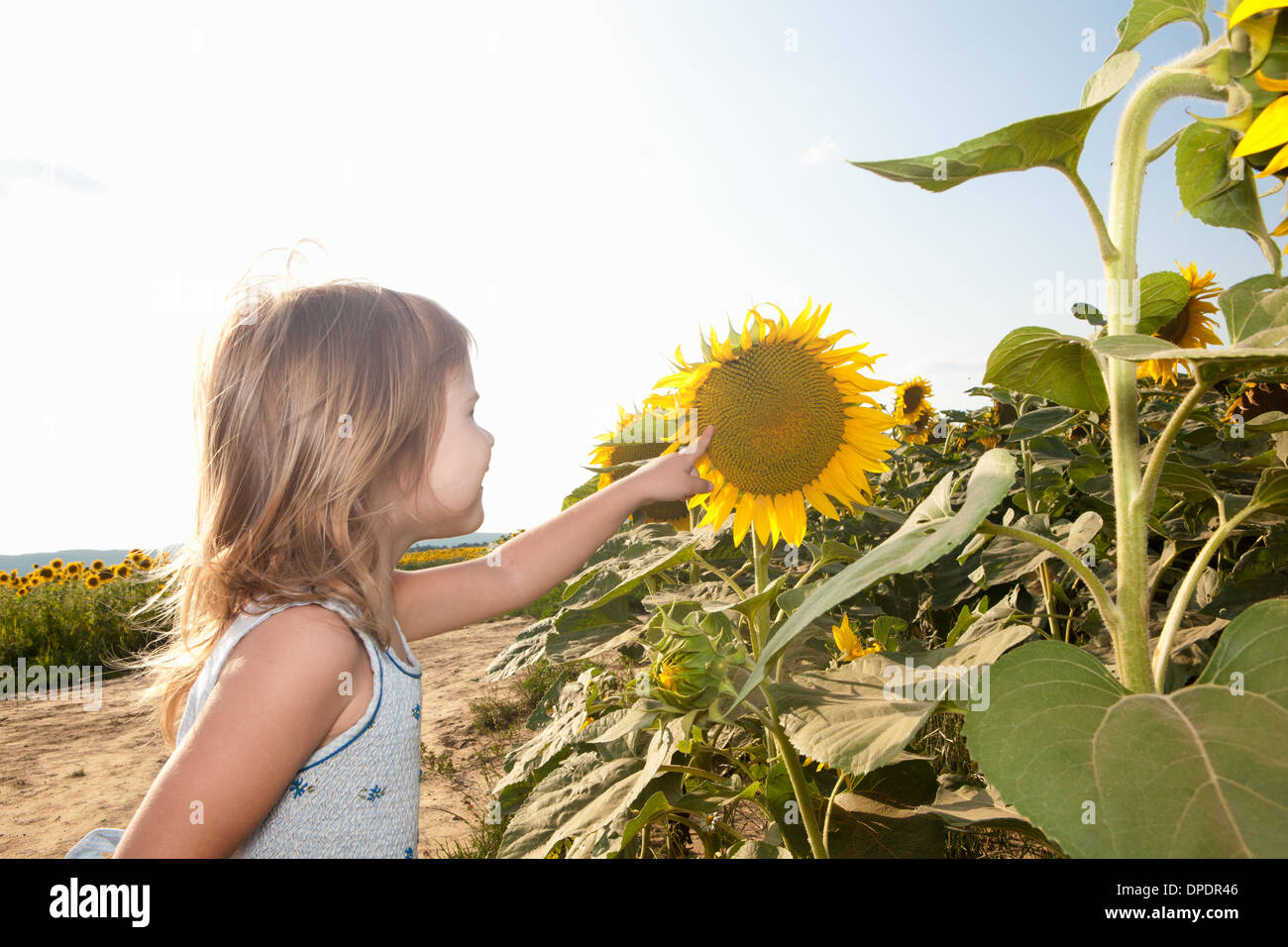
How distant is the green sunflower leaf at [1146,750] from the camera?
75 cm

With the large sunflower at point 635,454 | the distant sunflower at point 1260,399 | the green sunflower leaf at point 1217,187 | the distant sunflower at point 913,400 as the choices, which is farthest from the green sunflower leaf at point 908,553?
the distant sunflower at point 913,400

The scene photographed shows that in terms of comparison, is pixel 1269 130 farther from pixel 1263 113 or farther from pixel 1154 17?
pixel 1154 17

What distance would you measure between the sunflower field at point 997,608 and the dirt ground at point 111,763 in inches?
62.7

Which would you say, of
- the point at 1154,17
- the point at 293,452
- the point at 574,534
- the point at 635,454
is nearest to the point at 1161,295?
the point at 1154,17

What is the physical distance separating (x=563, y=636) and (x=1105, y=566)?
5.47ft

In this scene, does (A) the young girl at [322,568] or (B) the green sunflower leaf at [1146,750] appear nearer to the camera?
(B) the green sunflower leaf at [1146,750]

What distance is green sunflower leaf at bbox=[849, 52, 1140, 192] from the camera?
38.7 inches

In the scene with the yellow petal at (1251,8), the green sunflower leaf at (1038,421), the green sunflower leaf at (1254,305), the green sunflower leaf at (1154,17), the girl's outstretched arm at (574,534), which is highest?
the green sunflower leaf at (1154,17)

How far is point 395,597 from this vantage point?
80.0 inches

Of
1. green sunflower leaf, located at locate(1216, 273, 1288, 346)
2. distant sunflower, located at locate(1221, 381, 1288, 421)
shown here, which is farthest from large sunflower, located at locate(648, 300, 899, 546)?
distant sunflower, located at locate(1221, 381, 1288, 421)

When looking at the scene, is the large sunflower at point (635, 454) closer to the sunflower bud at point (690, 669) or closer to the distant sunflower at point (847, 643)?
the distant sunflower at point (847, 643)

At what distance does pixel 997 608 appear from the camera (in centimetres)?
203
